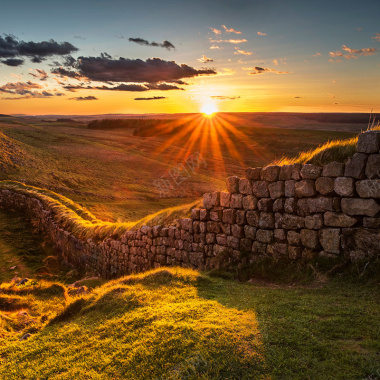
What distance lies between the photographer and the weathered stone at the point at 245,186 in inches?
366

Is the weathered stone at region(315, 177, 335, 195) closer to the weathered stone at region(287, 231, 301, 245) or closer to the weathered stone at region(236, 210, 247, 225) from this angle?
the weathered stone at region(287, 231, 301, 245)

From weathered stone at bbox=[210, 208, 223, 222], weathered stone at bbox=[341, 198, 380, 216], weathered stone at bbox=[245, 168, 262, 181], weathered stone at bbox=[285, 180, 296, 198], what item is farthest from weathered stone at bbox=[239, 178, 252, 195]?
weathered stone at bbox=[341, 198, 380, 216]

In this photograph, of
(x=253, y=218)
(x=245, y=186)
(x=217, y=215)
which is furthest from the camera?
(x=217, y=215)

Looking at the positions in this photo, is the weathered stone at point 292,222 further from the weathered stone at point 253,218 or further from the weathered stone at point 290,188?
the weathered stone at point 253,218

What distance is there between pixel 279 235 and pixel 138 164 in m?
43.3

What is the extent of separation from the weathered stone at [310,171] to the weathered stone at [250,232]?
208cm

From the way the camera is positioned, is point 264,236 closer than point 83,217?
Yes

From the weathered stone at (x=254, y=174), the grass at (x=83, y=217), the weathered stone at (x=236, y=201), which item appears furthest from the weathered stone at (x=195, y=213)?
the weathered stone at (x=254, y=174)

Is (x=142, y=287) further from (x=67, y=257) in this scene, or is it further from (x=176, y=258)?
(x=67, y=257)

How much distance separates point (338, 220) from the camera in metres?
7.41

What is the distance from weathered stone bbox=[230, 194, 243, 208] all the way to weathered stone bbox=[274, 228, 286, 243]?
4.45ft

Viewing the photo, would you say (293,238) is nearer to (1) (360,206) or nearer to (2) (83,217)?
(1) (360,206)

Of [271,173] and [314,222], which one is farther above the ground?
[271,173]

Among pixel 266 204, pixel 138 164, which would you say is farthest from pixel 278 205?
pixel 138 164
